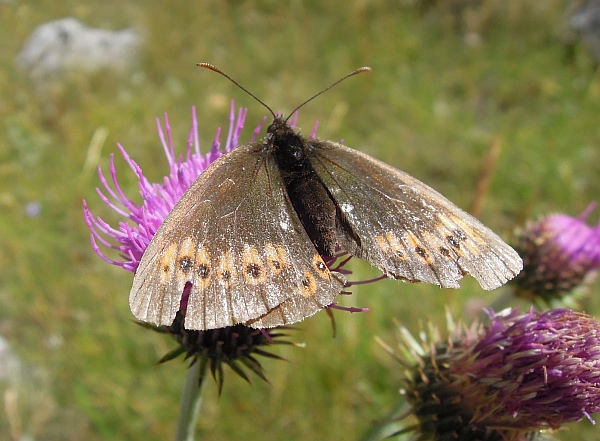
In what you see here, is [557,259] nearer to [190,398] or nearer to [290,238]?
[290,238]

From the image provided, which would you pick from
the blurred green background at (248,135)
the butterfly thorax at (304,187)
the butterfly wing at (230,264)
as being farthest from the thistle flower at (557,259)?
the butterfly wing at (230,264)

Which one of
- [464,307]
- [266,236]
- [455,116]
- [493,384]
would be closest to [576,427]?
[464,307]

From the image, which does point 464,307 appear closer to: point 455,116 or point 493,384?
point 493,384

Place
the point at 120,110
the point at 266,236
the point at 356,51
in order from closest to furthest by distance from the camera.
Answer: the point at 266,236, the point at 120,110, the point at 356,51

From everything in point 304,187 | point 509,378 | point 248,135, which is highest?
point 248,135

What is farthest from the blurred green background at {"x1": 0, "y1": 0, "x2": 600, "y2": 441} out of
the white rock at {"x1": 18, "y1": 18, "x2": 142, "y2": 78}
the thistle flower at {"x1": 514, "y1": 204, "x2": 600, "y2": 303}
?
the thistle flower at {"x1": 514, "y1": 204, "x2": 600, "y2": 303}

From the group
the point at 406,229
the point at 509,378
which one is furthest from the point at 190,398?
the point at 509,378

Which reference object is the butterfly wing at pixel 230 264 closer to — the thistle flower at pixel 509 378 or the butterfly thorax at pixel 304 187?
the butterfly thorax at pixel 304 187
